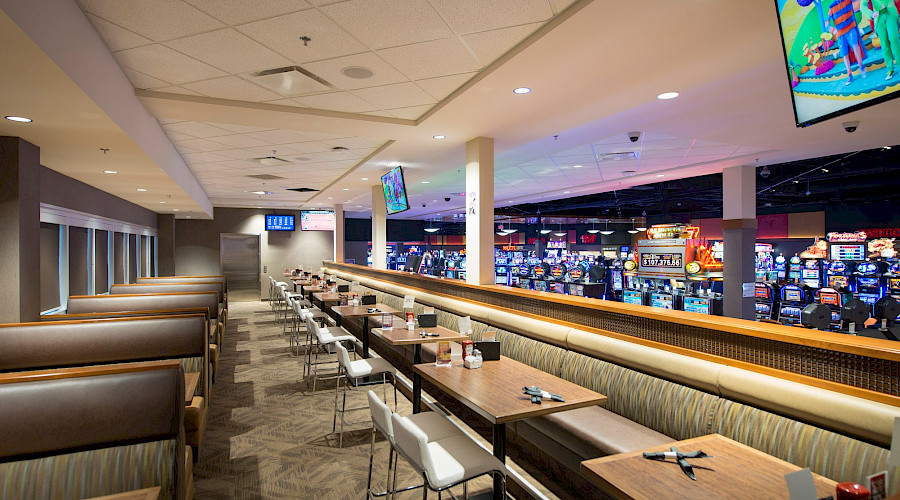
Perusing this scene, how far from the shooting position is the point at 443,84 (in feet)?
12.7

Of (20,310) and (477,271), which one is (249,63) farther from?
(477,271)

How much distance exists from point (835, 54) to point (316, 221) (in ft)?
48.8

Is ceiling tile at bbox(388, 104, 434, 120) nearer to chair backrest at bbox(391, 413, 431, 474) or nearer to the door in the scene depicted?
chair backrest at bbox(391, 413, 431, 474)

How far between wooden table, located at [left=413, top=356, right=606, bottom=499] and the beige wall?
13.0m

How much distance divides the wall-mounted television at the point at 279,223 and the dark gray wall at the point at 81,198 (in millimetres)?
5087

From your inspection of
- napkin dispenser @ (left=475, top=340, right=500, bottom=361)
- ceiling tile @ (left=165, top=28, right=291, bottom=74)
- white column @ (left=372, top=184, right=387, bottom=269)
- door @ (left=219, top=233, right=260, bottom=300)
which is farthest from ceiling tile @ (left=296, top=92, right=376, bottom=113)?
door @ (left=219, top=233, right=260, bottom=300)

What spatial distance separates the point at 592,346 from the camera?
137 inches

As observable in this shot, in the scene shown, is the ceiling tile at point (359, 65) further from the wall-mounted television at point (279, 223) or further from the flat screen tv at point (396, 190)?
the wall-mounted television at point (279, 223)

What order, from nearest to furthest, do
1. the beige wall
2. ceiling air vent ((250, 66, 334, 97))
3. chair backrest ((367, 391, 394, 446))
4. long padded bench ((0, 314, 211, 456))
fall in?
chair backrest ((367, 391, 394, 446))
long padded bench ((0, 314, 211, 456))
ceiling air vent ((250, 66, 334, 97))
the beige wall

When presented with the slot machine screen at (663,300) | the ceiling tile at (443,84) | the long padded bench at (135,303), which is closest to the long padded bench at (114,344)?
the long padded bench at (135,303)

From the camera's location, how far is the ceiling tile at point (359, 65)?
334 centimetres

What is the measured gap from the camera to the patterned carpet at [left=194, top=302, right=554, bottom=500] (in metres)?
3.09

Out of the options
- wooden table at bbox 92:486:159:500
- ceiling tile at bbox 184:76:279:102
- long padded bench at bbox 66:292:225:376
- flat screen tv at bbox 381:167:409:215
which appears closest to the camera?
wooden table at bbox 92:486:159:500

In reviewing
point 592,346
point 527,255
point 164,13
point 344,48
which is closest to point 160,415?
point 164,13
